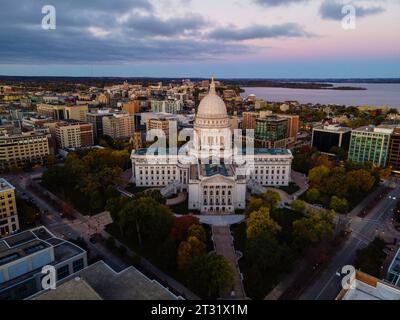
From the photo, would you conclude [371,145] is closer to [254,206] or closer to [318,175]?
[318,175]

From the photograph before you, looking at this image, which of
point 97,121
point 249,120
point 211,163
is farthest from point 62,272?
point 249,120

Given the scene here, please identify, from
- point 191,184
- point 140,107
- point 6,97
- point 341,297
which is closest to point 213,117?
point 191,184

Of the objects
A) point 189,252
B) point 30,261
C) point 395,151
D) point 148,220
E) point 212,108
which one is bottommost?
point 189,252

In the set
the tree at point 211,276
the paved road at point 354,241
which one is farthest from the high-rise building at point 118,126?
the tree at point 211,276

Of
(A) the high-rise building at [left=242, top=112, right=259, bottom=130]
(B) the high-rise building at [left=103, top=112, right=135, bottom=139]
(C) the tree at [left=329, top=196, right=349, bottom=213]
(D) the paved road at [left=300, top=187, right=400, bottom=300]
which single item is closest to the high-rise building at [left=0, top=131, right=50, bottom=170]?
(B) the high-rise building at [left=103, top=112, right=135, bottom=139]

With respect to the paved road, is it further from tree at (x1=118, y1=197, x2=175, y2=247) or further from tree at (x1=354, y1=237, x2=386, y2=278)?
tree at (x1=118, y1=197, x2=175, y2=247)

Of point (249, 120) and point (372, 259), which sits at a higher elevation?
point (249, 120)
